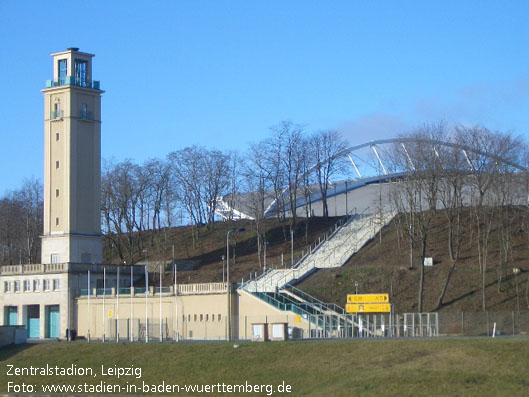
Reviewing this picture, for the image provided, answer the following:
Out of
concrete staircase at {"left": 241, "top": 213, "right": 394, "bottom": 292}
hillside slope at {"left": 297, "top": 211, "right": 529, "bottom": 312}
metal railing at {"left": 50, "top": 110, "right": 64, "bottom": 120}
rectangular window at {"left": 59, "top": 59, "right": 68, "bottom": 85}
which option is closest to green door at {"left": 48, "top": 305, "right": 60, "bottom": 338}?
metal railing at {"left": 50, "top": 110, "right": 64, "bottom": 120}

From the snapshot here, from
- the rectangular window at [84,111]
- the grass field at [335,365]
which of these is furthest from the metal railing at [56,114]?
the grass field at [335,365]

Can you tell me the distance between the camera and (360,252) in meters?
98.4

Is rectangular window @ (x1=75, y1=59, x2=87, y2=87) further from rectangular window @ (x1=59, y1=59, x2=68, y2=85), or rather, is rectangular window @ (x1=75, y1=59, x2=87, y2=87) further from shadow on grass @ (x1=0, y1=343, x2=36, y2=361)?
shadow on grass @ (x1=0, y1=343, x2=36, y2=361)

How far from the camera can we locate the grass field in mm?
43875

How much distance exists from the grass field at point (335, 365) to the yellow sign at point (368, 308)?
11.9m

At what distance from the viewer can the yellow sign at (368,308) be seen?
67.6m

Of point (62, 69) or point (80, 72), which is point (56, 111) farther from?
point (80, 72)

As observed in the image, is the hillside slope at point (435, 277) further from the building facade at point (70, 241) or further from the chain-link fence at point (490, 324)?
the building facade at point (70, 241)

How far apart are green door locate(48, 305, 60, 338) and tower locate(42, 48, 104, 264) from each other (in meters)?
5.13

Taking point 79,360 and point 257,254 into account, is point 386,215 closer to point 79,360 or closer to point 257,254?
point 257,254

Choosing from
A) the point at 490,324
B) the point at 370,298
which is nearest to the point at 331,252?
the point at 370,298

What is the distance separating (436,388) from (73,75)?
6741 centimetres

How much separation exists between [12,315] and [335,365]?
5965 centimetres

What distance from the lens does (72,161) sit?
322 ft
